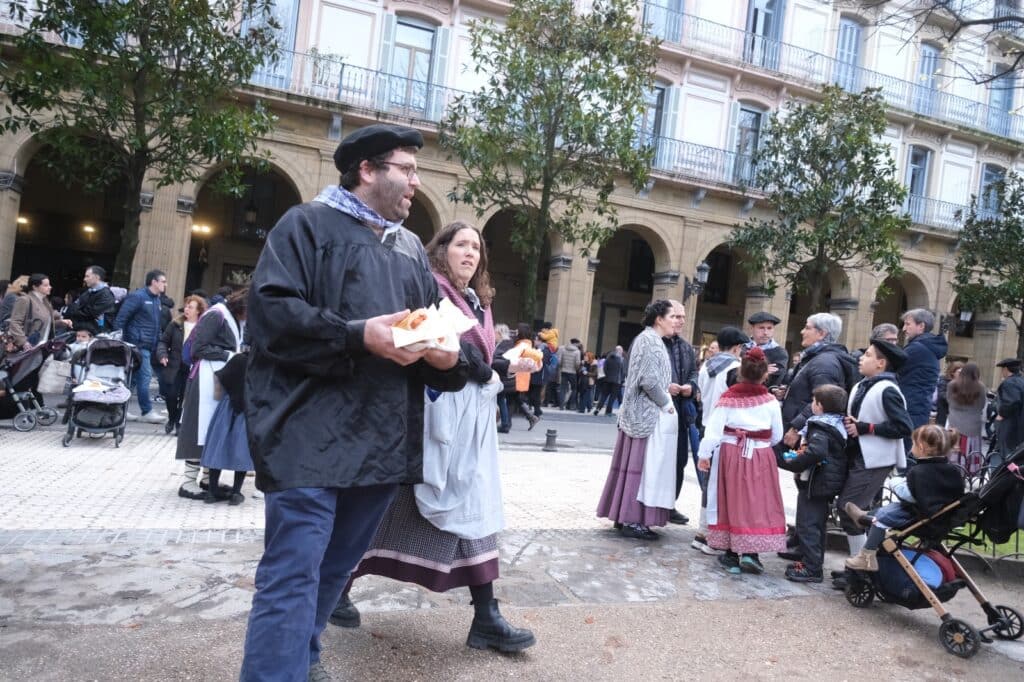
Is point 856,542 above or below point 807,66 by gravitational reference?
below

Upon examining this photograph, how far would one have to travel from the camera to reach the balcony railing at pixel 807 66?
2162 centimetres

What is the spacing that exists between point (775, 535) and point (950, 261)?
949 inches

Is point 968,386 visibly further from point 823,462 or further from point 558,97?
point 558,97

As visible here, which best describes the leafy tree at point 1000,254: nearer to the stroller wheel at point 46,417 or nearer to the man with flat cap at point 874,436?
the man with flat cap at point 874,436

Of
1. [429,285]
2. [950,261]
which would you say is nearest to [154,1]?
[429,285]

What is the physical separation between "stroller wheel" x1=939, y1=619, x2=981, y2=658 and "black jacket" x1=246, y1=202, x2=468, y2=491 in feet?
10.6

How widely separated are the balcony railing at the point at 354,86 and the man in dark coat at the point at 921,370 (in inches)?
544

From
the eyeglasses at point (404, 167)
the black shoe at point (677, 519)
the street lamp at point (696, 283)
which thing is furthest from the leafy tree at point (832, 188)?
the eyeglasses at point (404, 167)

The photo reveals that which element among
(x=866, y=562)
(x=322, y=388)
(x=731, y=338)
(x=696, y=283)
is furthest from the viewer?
(x=696, y=283)

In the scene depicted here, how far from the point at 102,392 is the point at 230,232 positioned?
1373cm

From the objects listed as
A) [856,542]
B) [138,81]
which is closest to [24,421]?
[138,81]

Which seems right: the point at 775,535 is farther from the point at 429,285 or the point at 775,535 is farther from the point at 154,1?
the point at 154,1

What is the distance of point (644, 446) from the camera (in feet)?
18.9

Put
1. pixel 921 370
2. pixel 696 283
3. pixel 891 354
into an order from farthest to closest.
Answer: pixel 696 283 < pixel 921 370 < pixel 891 354
